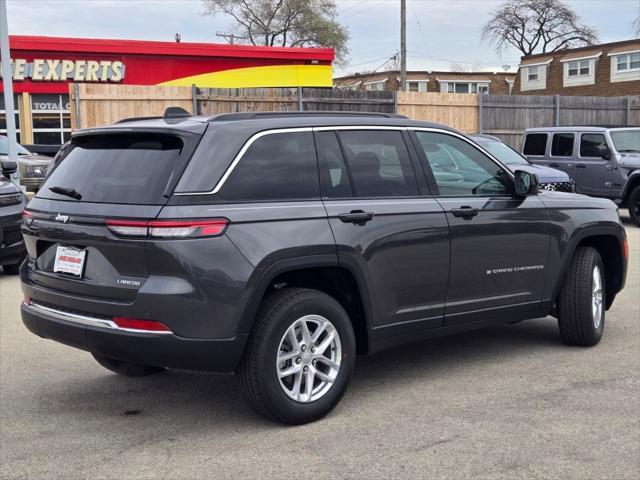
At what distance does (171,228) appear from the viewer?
162 inches

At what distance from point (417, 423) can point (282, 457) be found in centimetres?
89

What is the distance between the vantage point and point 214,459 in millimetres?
4039

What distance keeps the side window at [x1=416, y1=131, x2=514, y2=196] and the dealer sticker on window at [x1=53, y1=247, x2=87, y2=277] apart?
2353mm

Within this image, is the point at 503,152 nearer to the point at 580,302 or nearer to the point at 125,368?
the point at 580,302

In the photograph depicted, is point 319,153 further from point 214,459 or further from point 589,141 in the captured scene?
point 589,141

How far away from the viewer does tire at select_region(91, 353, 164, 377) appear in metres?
5.26

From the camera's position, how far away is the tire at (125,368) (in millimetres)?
5262

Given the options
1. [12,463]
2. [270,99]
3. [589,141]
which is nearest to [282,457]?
[12,463]

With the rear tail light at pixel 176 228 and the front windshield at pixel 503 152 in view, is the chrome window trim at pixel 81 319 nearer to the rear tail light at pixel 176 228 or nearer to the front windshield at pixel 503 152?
the rear tail light at pixel 176 228

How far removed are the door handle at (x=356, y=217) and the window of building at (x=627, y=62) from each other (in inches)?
1627

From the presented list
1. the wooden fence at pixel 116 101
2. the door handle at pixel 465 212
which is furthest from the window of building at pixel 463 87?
the door handle at pixel 465 212

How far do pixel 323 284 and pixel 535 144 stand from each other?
13.2m

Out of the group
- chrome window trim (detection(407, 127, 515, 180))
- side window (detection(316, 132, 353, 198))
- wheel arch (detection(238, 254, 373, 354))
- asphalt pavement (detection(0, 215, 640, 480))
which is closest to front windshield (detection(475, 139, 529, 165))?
asphalt pavement (detection(0, 215, 640, 480))

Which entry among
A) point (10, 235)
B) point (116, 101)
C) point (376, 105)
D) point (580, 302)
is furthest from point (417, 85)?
point (580, 302)
